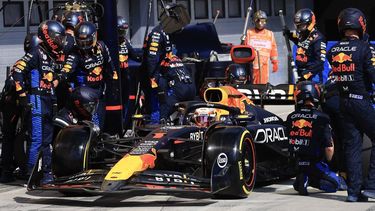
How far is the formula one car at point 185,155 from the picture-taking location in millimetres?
9789

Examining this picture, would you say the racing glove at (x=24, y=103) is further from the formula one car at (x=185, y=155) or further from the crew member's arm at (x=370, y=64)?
the crew member's arm at (x=370, y=64)

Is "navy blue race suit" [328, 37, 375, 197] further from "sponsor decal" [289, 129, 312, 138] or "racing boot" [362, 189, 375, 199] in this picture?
"sponsor decal" [289, 129, 312, 138]

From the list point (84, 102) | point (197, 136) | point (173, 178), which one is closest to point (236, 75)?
point (84, 102)

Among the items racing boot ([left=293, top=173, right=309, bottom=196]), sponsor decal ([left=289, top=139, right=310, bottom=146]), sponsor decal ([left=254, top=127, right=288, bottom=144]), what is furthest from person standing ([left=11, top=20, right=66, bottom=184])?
racing boot ([left=293, top=173, right=309, bottom=196])

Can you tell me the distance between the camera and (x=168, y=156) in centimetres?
1038

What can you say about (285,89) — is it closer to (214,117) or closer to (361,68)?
(214,117)

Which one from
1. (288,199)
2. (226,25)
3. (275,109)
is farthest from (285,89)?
(226,25)

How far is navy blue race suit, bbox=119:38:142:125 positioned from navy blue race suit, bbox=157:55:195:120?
2.59 feet

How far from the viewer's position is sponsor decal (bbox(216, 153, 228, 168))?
9.92 m

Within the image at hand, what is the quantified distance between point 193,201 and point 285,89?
4125mm

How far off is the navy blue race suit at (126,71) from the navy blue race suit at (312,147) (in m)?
4.83

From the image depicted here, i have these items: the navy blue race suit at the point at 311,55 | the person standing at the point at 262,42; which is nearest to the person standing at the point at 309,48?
the navy blue race suit at the point at 311,55

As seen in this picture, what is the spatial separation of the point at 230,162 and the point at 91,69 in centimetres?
312

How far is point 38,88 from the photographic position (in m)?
11.9
